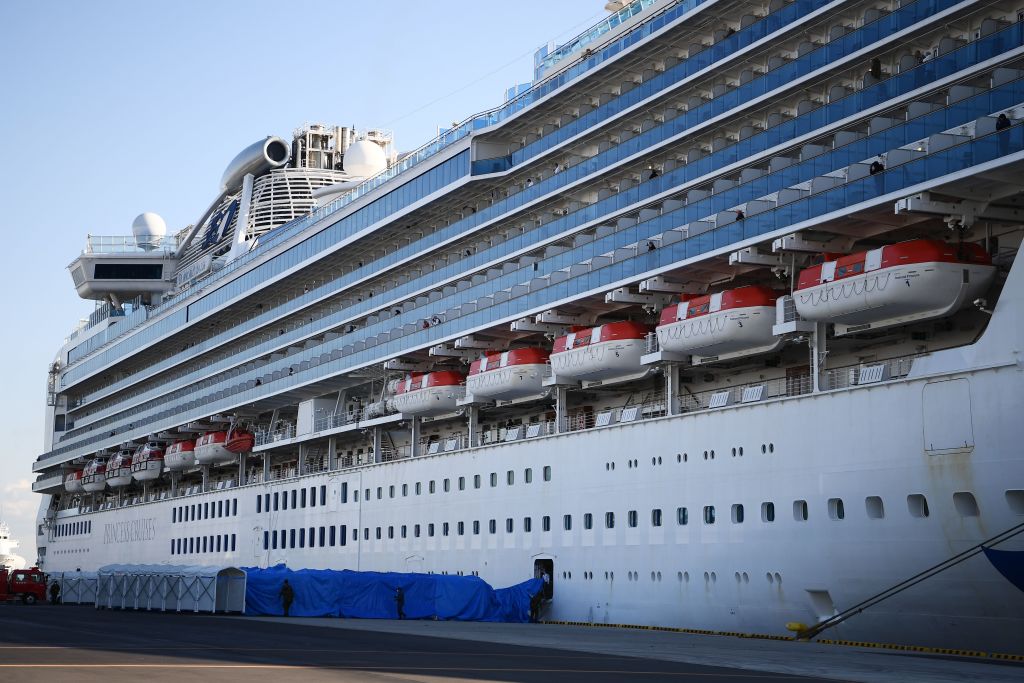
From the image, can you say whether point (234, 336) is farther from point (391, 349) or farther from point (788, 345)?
point (788, 345)

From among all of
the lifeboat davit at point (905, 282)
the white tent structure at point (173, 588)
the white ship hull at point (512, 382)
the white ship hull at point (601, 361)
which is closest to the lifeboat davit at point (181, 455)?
the white tent structure at point (173, 588)

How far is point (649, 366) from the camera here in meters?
32.5

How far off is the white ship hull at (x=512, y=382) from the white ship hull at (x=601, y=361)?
1815 millimetres

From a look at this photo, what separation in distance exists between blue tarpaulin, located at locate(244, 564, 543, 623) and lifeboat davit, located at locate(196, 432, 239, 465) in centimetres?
2247

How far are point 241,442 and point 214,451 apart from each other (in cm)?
Answer: 191

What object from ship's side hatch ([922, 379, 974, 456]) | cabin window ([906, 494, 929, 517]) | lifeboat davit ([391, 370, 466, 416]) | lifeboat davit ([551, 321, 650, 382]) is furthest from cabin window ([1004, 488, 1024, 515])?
lifeboat davit ([391, 370, 466, 416])

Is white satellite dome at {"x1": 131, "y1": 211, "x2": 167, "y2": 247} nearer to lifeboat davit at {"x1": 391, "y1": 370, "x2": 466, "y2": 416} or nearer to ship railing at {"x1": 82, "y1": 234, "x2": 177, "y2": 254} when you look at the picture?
ship railing at {"x1": 82, "y1": 234, "x2": 177, "y2": 254}

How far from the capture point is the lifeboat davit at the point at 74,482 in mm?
84375

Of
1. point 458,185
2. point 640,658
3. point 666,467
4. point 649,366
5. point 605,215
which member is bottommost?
point 640,658

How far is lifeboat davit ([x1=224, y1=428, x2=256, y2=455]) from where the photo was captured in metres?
60.4

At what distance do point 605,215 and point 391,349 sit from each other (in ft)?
43.9

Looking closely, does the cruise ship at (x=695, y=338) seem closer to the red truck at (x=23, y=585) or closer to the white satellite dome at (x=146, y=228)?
the red truck at (x=23, y=585)

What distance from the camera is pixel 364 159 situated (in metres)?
66.8

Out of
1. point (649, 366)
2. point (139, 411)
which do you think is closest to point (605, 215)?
point (649, 366)
